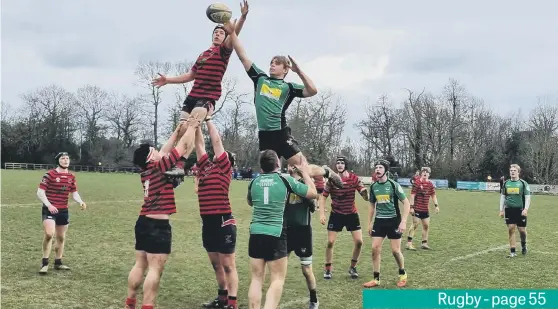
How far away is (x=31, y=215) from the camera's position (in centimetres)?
1977

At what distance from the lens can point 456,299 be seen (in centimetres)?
927

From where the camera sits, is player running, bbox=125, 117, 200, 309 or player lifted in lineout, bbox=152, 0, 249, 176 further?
player lifted in lineout, bbox=152, 0, 249, 176

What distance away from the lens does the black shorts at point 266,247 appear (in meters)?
6.91

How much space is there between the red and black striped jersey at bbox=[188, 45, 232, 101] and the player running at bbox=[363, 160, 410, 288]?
432cm

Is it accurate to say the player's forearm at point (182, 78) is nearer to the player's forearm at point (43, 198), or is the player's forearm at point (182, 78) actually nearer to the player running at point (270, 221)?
the player running at point (270, 221)

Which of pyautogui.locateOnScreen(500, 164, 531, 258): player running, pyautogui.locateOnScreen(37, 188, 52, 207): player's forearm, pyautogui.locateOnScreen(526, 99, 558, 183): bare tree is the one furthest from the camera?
pyautogui.locateOnScreen(526, 99, 558, 183): bare tree

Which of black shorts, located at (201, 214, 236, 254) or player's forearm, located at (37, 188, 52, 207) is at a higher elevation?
player's forearm, located at (37, 188, 52, 207)

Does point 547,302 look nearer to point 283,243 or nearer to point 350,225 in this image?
point 350,225

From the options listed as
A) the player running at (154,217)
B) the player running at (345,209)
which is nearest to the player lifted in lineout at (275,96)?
the player running at (154,217)

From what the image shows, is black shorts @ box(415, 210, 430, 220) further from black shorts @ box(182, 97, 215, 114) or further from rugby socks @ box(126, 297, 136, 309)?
rugby socks @ box(126, 297, 136, 309)

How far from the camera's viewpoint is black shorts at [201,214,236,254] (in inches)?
322

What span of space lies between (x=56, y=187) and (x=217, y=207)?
4617mm

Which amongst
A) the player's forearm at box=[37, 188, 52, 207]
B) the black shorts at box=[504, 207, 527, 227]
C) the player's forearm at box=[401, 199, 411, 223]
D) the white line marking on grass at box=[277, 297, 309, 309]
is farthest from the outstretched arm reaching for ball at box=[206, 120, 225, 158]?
the black shorts at box=[504, 207, 527, 227]

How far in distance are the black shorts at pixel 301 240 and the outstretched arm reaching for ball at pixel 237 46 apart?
278cm
